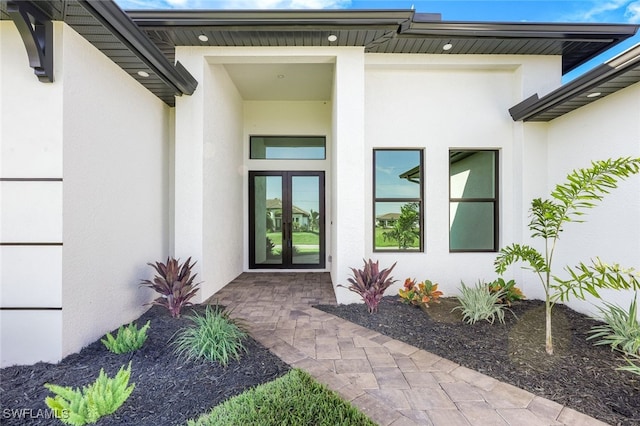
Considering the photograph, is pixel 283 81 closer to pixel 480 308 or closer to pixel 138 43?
pixel 138 43

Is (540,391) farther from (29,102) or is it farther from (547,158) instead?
(29,102)

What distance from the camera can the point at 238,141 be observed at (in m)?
6.00

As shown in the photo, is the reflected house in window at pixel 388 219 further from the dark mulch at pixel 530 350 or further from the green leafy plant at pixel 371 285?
the dark mulch at pixel 530 350

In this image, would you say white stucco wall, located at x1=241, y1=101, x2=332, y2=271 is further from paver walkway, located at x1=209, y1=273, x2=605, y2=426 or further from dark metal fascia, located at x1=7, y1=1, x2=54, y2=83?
dark metal fascia, located at x1=7, y1=1, x2=54, y2=83

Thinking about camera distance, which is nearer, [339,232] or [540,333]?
[540,333]

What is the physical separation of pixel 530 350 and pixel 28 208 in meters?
4.99

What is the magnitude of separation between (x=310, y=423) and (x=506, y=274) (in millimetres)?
4305

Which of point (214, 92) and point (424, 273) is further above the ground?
point (214, 92)

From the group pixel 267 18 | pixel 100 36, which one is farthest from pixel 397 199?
pixel 100 36

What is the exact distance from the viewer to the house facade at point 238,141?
8.19ft

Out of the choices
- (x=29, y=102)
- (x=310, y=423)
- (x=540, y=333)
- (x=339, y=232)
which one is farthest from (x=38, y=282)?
(x=540, y=333)

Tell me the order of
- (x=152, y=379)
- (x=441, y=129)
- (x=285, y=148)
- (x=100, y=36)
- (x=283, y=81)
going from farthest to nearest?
(x=285, y=148) → (x=283, y=81) → (x=441, y=129) → (x=100, y=36) → (x=152, y=379)

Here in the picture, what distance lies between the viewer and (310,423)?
1.70 metres

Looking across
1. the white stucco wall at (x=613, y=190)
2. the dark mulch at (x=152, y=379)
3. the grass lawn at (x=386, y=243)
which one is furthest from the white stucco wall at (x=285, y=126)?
the white stucco wall at (x=613, y=190)
